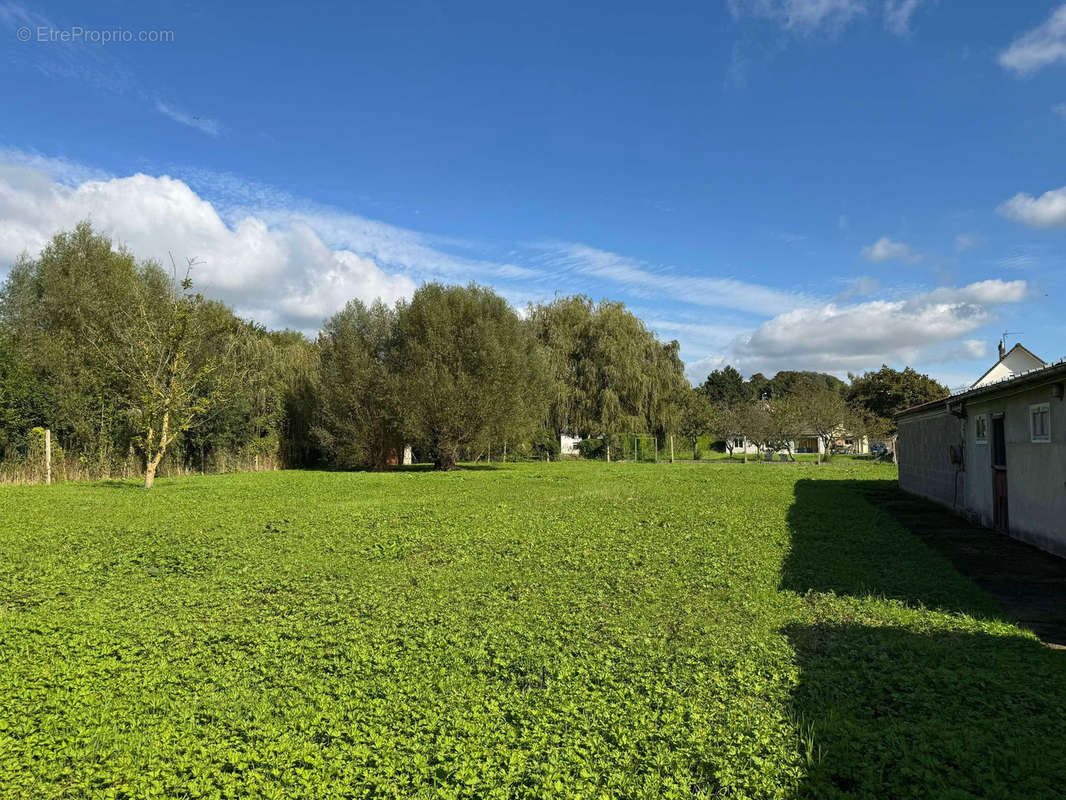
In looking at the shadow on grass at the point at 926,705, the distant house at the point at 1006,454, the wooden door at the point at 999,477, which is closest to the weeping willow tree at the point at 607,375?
the distant house at the point at 1006,454

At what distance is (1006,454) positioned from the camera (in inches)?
407

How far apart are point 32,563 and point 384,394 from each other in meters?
19.1

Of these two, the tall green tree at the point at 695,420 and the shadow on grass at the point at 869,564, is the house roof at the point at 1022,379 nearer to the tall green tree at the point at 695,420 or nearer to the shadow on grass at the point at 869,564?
the shadow on grass at the point at 869,564

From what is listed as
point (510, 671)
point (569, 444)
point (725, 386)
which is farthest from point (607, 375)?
point (725, 386)

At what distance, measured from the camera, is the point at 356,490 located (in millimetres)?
17047

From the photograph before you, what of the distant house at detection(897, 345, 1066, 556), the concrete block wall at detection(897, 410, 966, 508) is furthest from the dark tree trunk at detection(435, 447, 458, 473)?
the distant house at detection(897, 345, 1066, 556)

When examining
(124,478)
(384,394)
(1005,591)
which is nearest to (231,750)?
(1005,591)

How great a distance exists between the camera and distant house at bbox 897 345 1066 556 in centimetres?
841

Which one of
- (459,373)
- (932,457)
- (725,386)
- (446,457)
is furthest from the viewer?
(725,386)

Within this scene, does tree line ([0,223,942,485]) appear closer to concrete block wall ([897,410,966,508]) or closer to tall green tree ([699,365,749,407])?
concrete block wall ([897,410,966,508])

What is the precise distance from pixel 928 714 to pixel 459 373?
887 inches

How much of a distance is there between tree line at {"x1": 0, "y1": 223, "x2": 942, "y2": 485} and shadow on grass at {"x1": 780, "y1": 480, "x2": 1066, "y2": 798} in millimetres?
16994

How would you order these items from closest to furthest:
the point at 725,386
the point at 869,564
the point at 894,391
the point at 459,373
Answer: the point at 869,564
the point at 459,373
the point at 894,391
the point at 725,386

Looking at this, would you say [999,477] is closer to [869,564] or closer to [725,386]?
[869,564]
